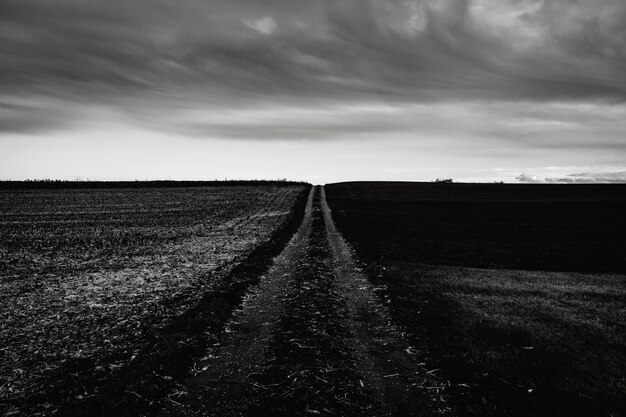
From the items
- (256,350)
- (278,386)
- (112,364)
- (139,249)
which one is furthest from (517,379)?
(139,249)

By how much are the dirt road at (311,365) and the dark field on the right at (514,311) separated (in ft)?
2.31

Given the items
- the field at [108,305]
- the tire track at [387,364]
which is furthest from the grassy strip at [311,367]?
the field at [108,305]

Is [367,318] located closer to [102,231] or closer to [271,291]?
[271,291]

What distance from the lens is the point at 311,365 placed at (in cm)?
874

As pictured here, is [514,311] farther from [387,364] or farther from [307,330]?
[307,330]

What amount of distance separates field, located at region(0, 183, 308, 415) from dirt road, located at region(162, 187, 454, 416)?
91 centimetres

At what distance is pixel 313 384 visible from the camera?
7.96 metres

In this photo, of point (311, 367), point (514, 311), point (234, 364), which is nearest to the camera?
point (311, 367)

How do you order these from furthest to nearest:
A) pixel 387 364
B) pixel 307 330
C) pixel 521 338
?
pixel 307 330 < pixel 521 338 < pixel 387 364

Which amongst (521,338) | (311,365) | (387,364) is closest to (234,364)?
(311,365)

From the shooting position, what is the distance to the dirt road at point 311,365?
7.22 meters

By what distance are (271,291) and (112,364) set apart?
7.07 m

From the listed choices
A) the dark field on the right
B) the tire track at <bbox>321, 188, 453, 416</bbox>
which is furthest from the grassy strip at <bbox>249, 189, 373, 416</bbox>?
the dark field on the right

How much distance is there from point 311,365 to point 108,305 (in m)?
8.63
